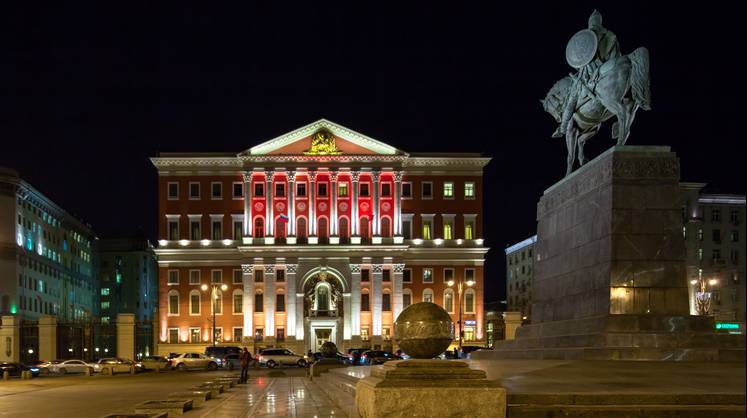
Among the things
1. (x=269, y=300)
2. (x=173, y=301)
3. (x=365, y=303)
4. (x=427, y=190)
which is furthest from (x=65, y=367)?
(x=427, y=190)

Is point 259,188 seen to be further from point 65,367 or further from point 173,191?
point 65,367

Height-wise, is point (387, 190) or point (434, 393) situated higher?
point (387, 190)

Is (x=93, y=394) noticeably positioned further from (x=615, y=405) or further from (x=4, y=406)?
(x=615, y=405)

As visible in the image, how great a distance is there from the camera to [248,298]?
261 ft

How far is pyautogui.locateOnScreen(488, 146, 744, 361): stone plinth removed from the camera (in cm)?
1870

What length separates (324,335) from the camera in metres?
80.4

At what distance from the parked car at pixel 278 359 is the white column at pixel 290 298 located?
62.5 ft

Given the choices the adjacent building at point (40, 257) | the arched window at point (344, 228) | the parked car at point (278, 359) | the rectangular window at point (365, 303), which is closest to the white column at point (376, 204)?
the arched window at point (344, 228)

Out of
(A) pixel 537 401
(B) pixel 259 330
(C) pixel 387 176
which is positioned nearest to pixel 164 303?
(B) pixel 259 330

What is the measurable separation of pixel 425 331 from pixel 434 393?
725 mm

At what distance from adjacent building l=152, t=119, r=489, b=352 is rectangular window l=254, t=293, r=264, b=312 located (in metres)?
0.11

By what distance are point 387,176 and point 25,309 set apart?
38.4 metres

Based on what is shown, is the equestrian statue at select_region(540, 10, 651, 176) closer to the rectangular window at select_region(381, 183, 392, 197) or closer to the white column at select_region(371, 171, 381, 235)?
the white column at select_region(371, 171, 381, 235)

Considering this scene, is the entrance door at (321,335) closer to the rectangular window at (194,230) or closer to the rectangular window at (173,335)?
the rectangular window at (173,335)
